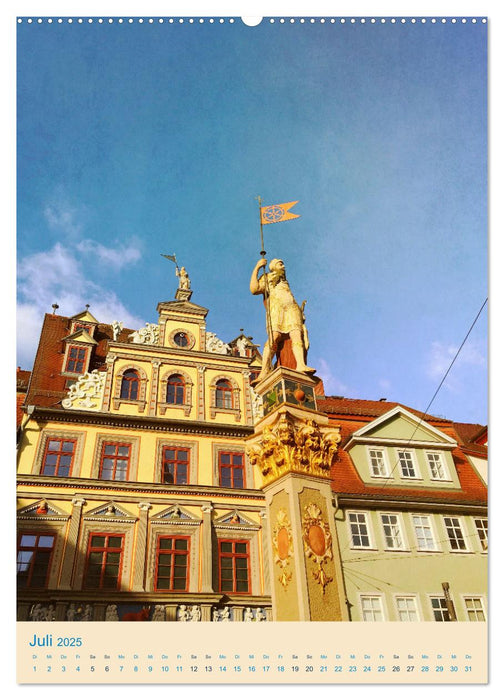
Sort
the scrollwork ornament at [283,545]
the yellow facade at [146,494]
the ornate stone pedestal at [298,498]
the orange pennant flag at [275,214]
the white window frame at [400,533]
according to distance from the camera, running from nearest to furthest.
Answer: the ornate stone pedestal at [298,498]
the scrollwork ornament at [283,545]
the orange pennant flag at [275,214]
the yellow facade at [146,494]
the white window frame at [400,533]

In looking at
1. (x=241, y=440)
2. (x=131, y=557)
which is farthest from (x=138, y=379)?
(x=131, y=557)

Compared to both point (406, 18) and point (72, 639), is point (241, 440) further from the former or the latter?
point (406, 18)

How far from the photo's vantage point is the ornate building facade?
887cm

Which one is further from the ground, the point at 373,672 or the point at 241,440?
the point at 241,440

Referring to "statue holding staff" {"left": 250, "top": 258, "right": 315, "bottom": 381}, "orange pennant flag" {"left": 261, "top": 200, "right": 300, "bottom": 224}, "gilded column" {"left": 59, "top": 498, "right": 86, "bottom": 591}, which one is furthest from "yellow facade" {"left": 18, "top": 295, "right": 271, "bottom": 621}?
"orange pennant flag" {"left": 261, "top": 200, "right": 300, "bottom": 224}

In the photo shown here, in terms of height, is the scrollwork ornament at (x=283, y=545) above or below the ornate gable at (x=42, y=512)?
below

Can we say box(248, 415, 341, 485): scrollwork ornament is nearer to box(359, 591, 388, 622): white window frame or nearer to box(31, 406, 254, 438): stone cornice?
box(359, 591, 388, 622): white window frame

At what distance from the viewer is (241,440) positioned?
1141 centimetres

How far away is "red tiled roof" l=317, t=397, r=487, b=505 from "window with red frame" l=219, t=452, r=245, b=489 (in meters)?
1.92

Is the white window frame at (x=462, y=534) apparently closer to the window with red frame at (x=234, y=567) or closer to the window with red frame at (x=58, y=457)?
the window with red frame at (x=234, y=567)

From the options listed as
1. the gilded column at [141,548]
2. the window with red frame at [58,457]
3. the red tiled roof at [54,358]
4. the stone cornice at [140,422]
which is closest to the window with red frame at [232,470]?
the stone cornice at [140,422]

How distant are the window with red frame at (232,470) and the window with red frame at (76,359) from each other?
11.6 ft

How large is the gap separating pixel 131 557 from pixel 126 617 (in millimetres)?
1048

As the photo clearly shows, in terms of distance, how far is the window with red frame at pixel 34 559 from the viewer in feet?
28.7
